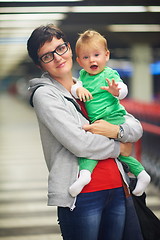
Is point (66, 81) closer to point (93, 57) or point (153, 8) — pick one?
point (93, 57)

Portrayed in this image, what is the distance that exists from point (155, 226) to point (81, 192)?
1.52 feet

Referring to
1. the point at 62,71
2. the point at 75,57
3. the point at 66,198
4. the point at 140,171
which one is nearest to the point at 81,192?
the point at 66,198

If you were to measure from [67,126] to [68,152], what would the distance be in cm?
14

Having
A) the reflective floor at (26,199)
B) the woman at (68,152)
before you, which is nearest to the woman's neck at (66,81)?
the woman at (68,152)

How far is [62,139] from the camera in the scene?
201 centimetres

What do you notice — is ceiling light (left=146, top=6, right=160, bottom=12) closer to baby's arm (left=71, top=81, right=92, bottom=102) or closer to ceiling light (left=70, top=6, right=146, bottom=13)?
ceiling light (left=70, top=6, right=146, bottom=13)

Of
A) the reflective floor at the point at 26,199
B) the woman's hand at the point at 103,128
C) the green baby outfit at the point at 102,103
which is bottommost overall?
the reflective floor at the point at 26,199

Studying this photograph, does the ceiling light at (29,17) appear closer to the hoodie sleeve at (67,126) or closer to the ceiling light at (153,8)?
the ceiling light at (153,8)

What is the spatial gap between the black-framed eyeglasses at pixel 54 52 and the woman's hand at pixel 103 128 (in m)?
0.31

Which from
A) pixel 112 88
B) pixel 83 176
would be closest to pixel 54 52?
pixel 112 88

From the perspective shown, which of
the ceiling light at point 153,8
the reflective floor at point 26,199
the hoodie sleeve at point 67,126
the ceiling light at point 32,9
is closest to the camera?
the hoodie sleeve at point 67,126

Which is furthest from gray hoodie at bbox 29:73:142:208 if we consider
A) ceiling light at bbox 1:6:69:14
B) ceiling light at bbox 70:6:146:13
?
ceiling light at bbox 70:6:146:13

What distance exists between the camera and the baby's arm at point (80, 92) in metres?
2.07

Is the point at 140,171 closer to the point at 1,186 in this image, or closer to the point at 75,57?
the point at 75,57
